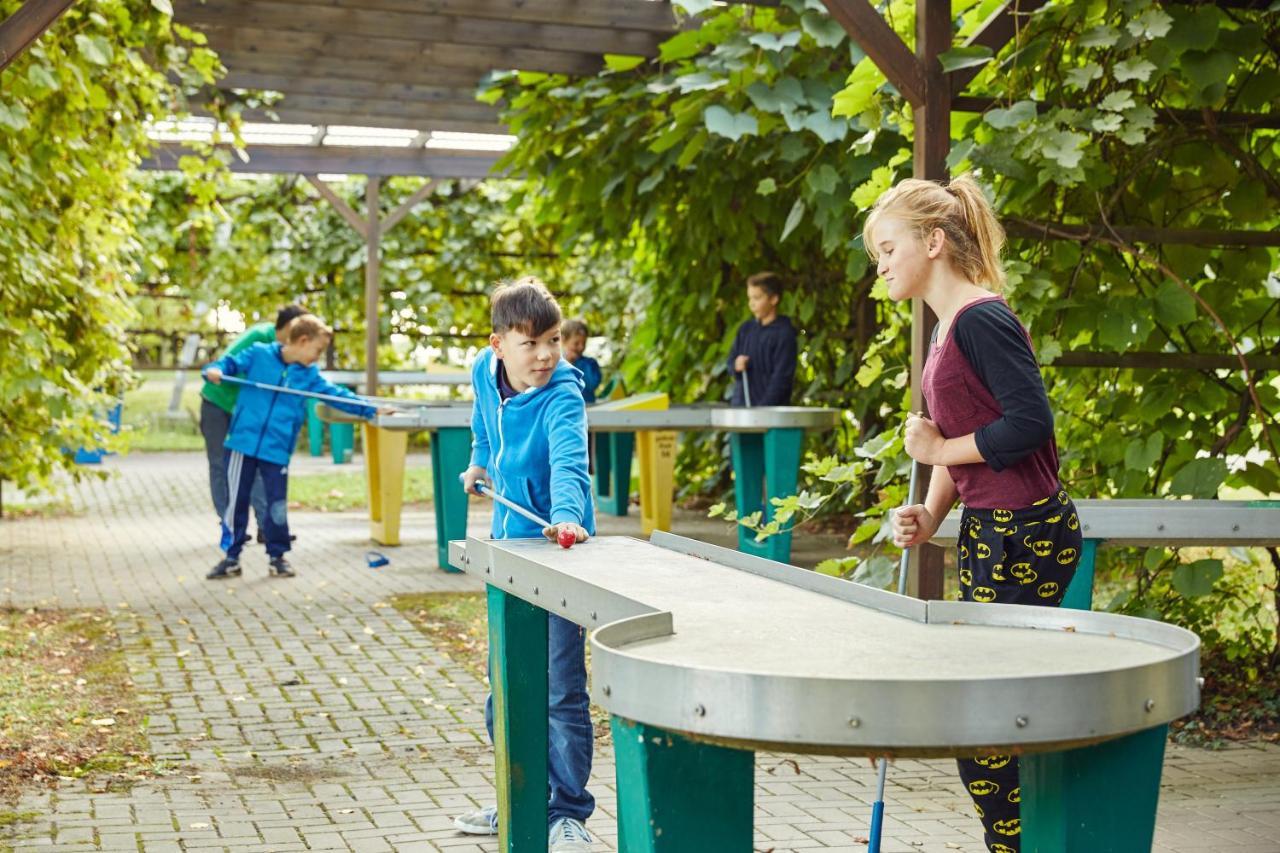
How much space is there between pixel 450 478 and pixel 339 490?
20.1 ft

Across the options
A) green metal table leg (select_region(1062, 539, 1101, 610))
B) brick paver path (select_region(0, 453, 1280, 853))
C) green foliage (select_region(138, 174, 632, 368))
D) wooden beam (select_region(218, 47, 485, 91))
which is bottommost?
brick paver path (select_region(0, 453, 1280, 853))

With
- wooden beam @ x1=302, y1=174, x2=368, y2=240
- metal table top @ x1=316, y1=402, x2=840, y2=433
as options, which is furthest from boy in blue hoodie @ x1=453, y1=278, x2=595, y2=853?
wooden beam @ x1=302, y1=174, x2=368, y2=240

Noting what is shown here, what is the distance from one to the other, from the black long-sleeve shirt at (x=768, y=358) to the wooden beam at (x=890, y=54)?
435 centimetres

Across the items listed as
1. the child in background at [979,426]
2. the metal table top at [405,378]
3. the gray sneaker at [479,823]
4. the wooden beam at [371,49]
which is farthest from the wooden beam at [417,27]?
the metal table top at [405,378]

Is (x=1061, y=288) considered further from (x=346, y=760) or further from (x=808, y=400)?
(x=808, y=400)

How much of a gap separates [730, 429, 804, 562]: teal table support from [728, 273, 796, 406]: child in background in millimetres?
460

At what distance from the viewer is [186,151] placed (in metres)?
17.6

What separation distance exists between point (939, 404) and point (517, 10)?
7.53 meters

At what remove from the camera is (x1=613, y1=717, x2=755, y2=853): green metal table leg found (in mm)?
2203

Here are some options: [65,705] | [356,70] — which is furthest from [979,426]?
[356,70]

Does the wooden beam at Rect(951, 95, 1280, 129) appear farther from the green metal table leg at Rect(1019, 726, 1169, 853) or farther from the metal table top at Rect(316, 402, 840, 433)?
the green metal table leg at Rect(1019, 726, 1169, 853)

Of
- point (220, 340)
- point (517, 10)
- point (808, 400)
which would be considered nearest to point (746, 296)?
point (808, 400)

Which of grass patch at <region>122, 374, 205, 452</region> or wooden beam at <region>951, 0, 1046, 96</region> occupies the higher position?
wooden beam at <region>951, 0, 1046, 96</region>

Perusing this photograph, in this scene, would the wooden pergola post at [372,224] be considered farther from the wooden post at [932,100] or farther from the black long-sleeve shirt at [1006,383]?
the black long-sleeve shirt at [1006,383]
